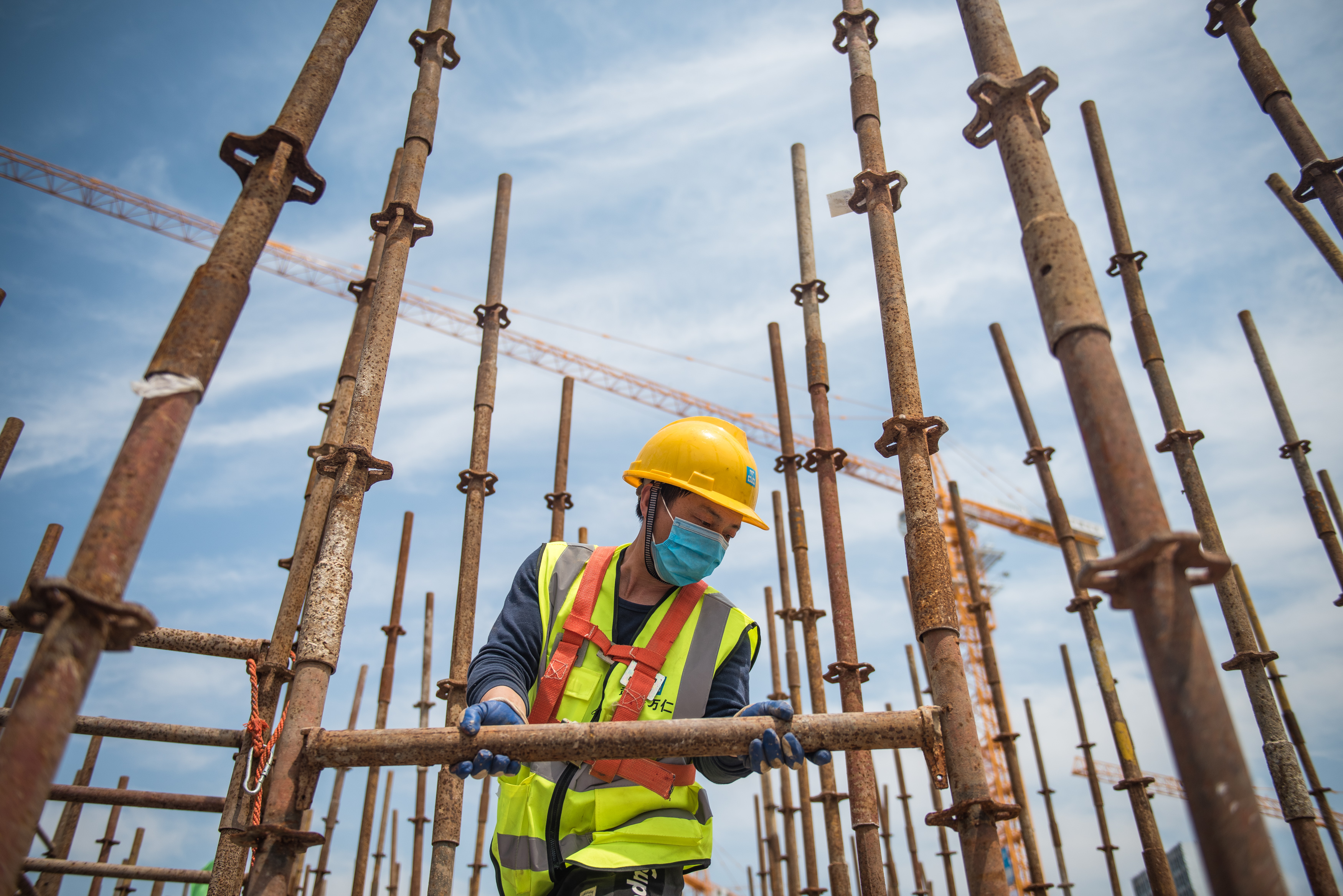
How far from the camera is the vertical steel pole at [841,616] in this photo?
253 inches

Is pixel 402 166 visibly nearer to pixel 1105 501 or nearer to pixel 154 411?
pixel 154 411

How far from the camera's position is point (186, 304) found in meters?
2.48

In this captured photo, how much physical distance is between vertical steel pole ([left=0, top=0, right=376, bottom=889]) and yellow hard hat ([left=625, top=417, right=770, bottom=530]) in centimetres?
185

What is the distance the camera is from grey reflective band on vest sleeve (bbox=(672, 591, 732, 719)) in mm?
3396

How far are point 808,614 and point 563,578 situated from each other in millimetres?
5891

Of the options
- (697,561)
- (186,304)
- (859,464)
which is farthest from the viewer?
(859,464)

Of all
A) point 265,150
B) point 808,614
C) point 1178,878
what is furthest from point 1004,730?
point 1178,878

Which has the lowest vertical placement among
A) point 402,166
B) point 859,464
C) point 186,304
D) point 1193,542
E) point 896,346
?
point 1193,542

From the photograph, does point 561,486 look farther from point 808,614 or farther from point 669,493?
point 669,493

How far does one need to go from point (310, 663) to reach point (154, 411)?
1.44m

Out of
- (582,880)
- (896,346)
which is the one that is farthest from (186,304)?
(896,346)

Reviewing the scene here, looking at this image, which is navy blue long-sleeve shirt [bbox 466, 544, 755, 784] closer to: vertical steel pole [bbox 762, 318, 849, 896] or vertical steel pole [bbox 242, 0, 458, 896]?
vertical steel pole [bbox 242, 0, 458, 896]

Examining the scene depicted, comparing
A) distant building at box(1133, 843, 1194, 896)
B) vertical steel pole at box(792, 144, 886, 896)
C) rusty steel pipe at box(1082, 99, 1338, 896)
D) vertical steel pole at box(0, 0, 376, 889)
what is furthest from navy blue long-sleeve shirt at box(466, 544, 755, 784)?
distant building at box(1133, 843, 1194, 896)

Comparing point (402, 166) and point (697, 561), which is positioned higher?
point (402, 166)
